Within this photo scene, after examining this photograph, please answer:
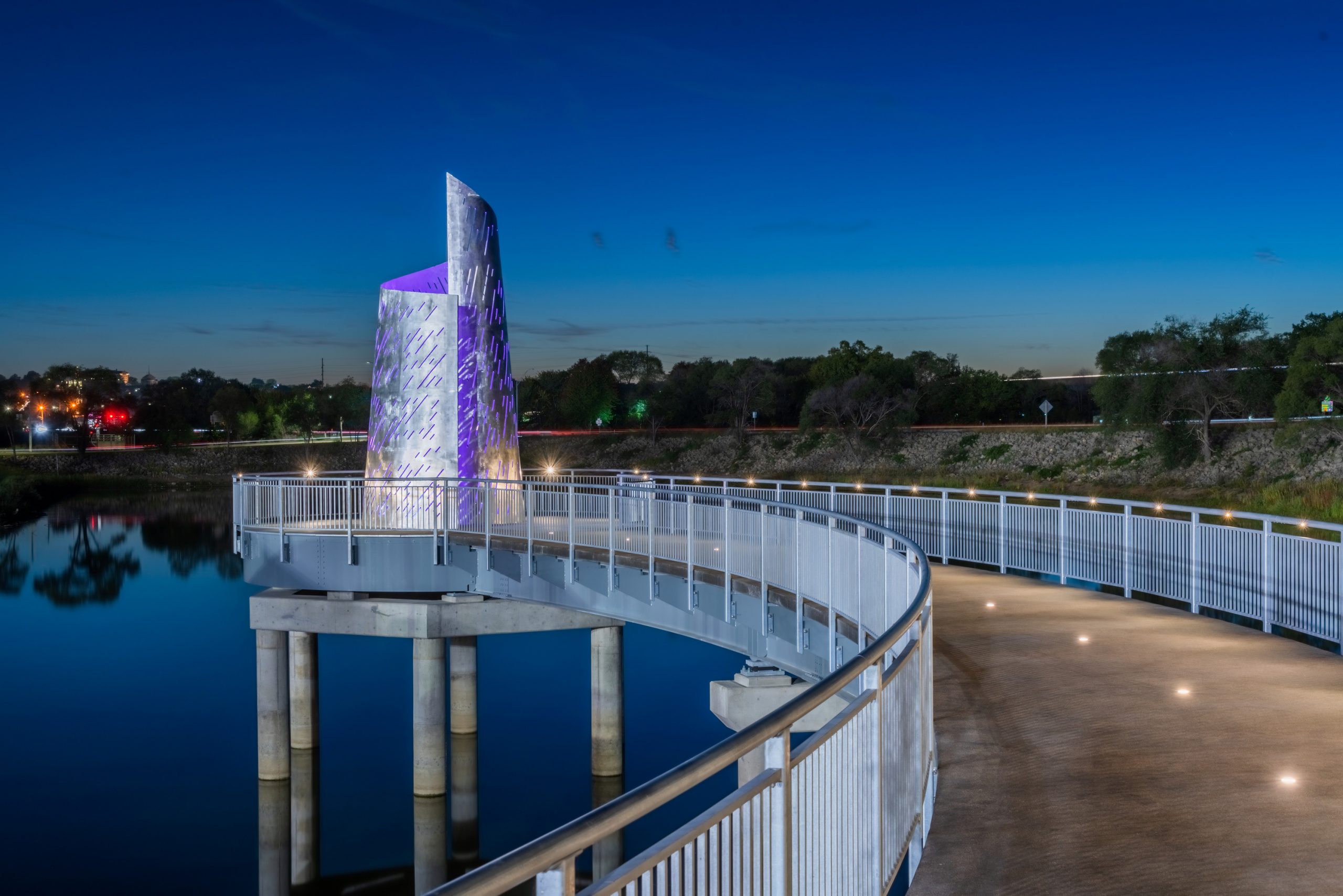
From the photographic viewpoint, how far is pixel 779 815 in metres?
3.71

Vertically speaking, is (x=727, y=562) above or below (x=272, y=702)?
above

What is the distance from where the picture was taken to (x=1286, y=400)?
47250 mm

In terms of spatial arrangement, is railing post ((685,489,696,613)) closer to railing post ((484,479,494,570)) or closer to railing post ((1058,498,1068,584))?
railing post ((484,479,494,570))

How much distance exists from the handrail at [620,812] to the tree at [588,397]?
106 m

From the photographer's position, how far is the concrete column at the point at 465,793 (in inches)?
938

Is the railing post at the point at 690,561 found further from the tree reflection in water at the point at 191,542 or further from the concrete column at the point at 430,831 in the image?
the tree reflection in water at the point at 191,542

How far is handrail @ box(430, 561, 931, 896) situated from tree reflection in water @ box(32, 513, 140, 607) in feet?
172

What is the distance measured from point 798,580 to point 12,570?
55.9 meters

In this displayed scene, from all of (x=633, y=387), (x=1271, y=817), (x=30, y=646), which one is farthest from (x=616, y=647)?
(x=633, y=387)

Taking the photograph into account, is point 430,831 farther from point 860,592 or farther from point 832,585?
point 860,592

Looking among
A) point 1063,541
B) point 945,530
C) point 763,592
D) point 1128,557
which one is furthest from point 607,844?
point 1128,557

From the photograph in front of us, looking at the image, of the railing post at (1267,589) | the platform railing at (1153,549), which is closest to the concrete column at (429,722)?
the platform railing at (1153,549)

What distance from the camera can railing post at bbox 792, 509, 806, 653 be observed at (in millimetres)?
13422

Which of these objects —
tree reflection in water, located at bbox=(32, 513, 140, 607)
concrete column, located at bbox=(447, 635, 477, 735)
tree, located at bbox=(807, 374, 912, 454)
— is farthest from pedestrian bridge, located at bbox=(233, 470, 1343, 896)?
tree, located at bbox=(807, 374, 912, 454)
